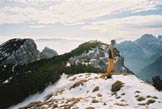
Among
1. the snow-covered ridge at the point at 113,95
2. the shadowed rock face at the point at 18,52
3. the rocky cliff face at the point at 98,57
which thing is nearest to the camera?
the snow-covered ridge at the point at 113,95

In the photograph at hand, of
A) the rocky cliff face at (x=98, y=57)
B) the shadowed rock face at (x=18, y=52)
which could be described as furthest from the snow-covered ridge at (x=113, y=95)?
the shadowed rock face at (x=18, y=52)

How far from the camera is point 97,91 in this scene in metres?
36.7

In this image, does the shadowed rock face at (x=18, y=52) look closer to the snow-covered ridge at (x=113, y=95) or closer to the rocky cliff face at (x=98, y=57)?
the rocky cliff face at (x=98, y=57)

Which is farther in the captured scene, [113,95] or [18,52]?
[18,52]

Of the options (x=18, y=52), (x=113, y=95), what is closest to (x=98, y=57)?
(x=18, y=52)

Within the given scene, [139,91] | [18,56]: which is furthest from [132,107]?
[18,56]

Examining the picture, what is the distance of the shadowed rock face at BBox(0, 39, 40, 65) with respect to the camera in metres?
173

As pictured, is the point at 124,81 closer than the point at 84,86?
Yes

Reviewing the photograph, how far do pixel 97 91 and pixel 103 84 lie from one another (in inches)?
68.3

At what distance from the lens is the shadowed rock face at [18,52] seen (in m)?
173

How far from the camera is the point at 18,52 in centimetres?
17700

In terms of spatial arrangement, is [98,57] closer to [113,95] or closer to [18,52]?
[18,52]

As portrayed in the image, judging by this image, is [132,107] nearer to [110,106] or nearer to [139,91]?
[110,106]

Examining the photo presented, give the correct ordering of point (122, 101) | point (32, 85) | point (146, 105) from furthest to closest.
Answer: point (32, 85) → point (122, 101) → point (146, 105)
